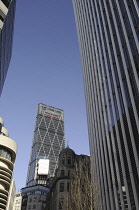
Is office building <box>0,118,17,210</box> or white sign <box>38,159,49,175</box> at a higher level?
white sign <box>38,159,49,175</box>

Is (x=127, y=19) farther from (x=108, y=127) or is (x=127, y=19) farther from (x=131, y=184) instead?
(x=131, y=184)

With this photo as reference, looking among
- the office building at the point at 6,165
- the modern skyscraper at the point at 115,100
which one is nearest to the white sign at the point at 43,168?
the office building at the point at 6,165

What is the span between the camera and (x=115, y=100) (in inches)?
1455

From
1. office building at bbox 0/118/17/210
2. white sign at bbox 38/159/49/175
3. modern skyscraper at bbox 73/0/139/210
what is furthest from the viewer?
white sign at bbox 38/159/49/175

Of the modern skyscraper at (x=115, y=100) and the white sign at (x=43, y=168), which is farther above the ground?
the white sign at (x=43, y=168)

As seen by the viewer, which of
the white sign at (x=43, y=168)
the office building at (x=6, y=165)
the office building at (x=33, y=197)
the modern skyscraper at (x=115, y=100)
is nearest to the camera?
the modern skyscraper at (x=115, y=100)

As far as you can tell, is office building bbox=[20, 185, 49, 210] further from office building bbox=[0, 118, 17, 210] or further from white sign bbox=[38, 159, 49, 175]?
office building bbox=[0, 118, 17, 210]

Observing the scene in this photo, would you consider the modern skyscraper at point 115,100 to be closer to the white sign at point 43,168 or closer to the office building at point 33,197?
the office building at point 33,197

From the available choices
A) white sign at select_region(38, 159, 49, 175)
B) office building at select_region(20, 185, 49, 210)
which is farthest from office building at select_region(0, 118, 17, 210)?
white sign at select_region(38, 159, 49, 175)

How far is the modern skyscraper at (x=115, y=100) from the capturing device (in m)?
30.1

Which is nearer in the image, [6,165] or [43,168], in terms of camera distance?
[6,165]

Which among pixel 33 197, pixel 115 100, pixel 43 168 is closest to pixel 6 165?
pixel 115 100

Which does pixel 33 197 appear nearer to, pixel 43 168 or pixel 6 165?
pixel 43 168

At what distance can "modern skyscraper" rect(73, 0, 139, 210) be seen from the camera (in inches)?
1186
